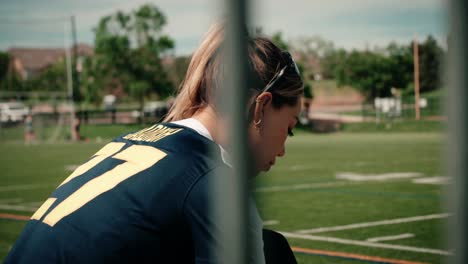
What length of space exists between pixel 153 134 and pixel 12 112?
46.7 m

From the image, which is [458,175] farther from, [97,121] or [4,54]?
[4,54]

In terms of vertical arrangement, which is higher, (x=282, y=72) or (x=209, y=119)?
(x=282, y=72)

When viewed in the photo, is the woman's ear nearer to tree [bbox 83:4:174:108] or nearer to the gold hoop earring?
→ the gold hoop earring

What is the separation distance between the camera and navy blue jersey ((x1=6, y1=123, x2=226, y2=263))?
179 cm

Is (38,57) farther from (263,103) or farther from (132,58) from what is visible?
(263,103)

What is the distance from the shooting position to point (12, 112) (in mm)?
46438

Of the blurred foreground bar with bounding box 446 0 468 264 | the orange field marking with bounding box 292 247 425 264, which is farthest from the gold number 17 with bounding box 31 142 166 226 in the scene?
the orange field marking with bounding box 292 247 425 264

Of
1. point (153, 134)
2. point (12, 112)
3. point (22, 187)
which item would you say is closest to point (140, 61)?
point (12, 112)

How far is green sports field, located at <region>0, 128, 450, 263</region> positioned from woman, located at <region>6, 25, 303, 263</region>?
26 cm

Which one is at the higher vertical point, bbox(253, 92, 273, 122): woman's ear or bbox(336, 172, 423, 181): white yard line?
bbox(253, 92, 273, 122): woman's ear

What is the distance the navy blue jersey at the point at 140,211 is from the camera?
1786 mm

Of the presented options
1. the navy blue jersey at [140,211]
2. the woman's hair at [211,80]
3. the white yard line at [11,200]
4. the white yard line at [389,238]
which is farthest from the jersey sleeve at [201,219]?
the white yard line at [11,200]

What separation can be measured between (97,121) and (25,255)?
46.4 metres

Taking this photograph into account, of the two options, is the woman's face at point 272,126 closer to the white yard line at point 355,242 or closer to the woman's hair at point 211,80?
the woman's hair at point 211,80
